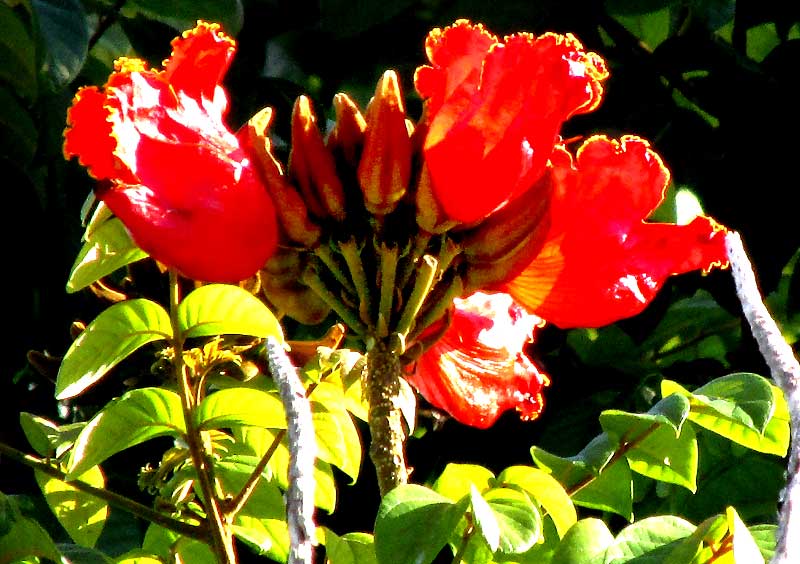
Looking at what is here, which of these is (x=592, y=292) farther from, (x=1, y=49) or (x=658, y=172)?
→ (x=1, y=49)

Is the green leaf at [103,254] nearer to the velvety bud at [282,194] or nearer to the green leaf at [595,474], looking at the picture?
the velvety bud at [282,194]

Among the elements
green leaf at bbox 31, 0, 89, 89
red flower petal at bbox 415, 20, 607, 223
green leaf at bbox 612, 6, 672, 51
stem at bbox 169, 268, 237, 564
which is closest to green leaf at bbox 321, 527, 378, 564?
stem at bbox 169, 268, 237, 564

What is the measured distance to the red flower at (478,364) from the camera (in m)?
0.60

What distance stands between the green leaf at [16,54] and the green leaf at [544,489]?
71cm

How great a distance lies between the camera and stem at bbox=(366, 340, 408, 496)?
0.48m

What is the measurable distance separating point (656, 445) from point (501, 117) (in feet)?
0.53

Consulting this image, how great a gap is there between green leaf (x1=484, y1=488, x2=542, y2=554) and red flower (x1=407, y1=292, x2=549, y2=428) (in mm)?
93

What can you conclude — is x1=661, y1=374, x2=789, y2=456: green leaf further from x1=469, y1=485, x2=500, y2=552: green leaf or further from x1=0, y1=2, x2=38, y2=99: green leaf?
x1=0, y1=2, x2=38, y2=99: green leaf

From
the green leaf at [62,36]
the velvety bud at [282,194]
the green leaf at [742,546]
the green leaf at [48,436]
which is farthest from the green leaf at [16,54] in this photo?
the green leaf at [742,546]

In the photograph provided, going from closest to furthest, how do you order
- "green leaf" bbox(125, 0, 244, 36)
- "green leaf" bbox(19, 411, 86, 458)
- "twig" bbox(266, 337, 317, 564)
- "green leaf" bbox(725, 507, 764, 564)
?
"twig" bbox(266, 337, 317, 564)
"green leaf" bbox(725, 507, 764, 564)
"green leaf" bbox(19, 411, 86, 458)
"green leaf" bbox(125, 0, 244, 36)

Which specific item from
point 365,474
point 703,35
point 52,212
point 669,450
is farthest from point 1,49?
point 669,450

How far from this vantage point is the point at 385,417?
19.3 inches

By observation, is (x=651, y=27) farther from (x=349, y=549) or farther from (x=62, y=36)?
(x=349, y=549)

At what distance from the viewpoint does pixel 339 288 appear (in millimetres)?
548
